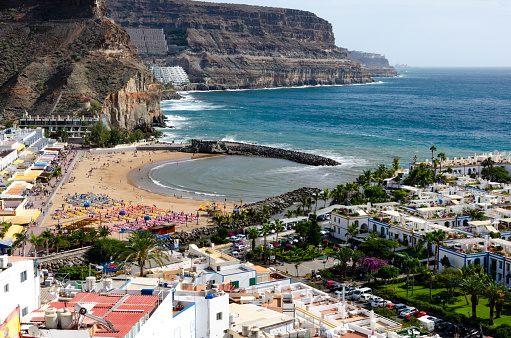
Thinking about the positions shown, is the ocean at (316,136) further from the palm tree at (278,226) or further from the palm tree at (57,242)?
the palm tree at (57,242)

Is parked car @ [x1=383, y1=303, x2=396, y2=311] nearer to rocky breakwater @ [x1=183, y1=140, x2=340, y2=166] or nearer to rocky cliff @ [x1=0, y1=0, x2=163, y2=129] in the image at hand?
rocky breakwater @ [x1=183, y1=140, x2=340, y2=166]

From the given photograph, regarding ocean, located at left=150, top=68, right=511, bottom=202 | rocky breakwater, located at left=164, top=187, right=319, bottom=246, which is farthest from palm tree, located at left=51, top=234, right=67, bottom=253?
ocean, located at left=150, top=68, right=511, bottom=202

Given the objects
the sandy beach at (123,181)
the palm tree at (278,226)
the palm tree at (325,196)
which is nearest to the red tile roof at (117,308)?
the palm tree at (278,226)

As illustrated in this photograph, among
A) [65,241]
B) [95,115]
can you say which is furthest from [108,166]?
[65,241]

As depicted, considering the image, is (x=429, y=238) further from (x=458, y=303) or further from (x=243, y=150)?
(x=243, y=150)

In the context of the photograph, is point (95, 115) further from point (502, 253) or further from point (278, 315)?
point (278, 315)

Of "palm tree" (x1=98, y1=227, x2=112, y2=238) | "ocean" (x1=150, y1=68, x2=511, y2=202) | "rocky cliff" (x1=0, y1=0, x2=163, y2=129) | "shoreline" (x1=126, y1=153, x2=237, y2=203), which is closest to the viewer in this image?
"palm tree" (x1=98, y1=227, x2=112, y2=238)

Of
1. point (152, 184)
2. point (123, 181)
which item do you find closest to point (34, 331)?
point (152, 184)
